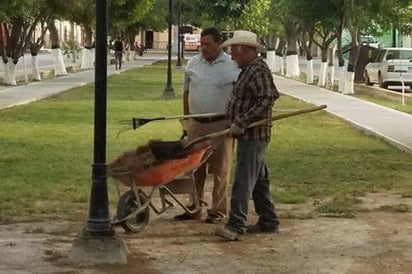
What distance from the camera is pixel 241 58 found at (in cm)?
914

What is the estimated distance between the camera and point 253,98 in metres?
8.95

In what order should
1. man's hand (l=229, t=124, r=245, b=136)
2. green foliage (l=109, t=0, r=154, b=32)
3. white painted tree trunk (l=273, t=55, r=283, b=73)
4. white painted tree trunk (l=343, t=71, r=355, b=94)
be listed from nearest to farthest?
man's hand (l=229, t=124, r=245, b=136) → white painted tree trunk (l=343, t=71, r=355, b=94) → green foliage (l=109, t=0, r=154, b=32) → white painted tree trunk (l=273, t=55, r=283, b=73)

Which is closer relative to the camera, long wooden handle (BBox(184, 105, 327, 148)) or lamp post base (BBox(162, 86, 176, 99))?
long wooden handle (BBox(184, 105, 327, 148))

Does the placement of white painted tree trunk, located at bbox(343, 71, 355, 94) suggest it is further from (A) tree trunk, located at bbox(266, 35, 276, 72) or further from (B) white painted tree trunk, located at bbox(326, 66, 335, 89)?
(A) tree trunk, located at bbox(266, 35, 276, 72)

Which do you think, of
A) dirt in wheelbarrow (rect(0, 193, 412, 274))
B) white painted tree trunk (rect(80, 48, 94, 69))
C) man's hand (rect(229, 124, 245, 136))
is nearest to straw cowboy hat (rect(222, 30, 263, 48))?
A: man's hand (rect(229, 124, 245, 136))

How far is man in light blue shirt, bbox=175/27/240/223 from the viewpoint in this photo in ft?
32.3

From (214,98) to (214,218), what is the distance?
3.61 ft

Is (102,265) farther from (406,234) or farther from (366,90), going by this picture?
(366,90)

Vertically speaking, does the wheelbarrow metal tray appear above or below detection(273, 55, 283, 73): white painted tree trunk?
above

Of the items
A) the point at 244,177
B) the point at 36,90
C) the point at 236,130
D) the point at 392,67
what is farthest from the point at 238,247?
the point at 392,67

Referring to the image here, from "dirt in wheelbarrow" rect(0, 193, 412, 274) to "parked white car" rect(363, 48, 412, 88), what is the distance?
26.9 metres

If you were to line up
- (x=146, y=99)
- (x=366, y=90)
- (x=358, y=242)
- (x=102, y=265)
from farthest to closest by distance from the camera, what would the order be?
(x=366, y=90) < (x=146, y=99) < (x=358, y=242) < (x=102, y=265)

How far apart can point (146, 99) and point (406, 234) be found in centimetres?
2070

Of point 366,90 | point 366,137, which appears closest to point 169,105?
point 366,137
